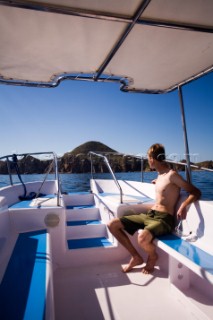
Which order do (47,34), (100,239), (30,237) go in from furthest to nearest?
(100,239), (30,237), (47,34)

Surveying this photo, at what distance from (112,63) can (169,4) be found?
104cm

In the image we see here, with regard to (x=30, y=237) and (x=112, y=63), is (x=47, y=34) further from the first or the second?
(x=30, y=237)

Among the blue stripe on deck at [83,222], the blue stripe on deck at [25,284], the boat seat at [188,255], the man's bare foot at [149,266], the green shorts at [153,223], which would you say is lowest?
the man's bare foot at [149,266]

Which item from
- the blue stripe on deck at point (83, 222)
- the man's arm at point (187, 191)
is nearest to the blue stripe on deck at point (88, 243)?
the blue stripe on deck at point (83, 222)

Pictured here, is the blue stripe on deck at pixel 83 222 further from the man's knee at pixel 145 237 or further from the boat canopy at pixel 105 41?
the boat canopy at pixel 105 41

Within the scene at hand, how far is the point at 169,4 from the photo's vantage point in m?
1.69

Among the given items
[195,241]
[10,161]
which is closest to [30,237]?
[195,241]

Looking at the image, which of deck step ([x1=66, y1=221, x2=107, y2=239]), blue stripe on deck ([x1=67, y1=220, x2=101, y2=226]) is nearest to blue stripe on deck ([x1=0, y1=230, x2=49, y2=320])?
deck step ([x1=66, y1=221, x2=107, y2=239])

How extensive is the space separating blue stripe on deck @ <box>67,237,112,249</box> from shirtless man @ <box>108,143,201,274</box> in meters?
0.47

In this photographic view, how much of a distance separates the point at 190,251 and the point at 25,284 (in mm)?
1388

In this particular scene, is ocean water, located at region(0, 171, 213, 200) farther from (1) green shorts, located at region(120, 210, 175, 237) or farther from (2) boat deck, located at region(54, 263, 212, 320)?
(2) boat deck, located at region(54, 263, 212, 320)

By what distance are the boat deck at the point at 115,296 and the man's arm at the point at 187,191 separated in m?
0.74

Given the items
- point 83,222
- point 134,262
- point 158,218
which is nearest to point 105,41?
point 158,218

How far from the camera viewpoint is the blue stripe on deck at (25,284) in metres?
1.19
